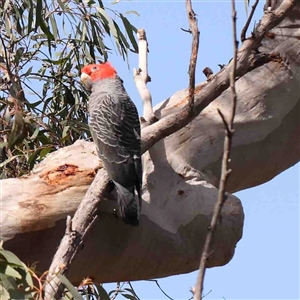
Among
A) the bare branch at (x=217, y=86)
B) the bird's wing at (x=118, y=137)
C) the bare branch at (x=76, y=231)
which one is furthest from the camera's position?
the bird's wing at (x=118, y=137)

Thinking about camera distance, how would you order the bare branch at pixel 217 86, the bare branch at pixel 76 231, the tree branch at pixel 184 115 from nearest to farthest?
the bare branch at pixel 76 231, the tree branch at pixel 184 115, the bare branch at pixel 217 86

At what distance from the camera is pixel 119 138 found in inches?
90.7

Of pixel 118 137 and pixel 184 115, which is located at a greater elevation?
pixel 118 137

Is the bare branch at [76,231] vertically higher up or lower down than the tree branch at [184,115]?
lower down

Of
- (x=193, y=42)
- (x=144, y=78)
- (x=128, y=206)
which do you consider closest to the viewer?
(x=128, y=206)

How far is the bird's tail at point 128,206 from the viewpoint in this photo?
6.26 ft

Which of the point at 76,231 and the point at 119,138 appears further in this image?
the point at 119,138

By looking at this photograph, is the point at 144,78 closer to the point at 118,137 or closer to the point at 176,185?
the point at 118,137

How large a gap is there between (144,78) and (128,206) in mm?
531

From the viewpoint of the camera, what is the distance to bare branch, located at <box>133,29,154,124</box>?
2.19m

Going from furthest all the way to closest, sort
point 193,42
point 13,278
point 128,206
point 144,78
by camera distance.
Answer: point 144,78
point 193,42
point 128,206
point 13,278

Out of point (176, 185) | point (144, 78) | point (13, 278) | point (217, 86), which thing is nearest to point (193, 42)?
point (217, 86)

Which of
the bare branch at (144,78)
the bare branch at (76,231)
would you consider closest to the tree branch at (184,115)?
the bare branch at (76,231)

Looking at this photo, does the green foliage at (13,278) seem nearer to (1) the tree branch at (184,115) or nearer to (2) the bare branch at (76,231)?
(2) the bare branch at (76,231)
